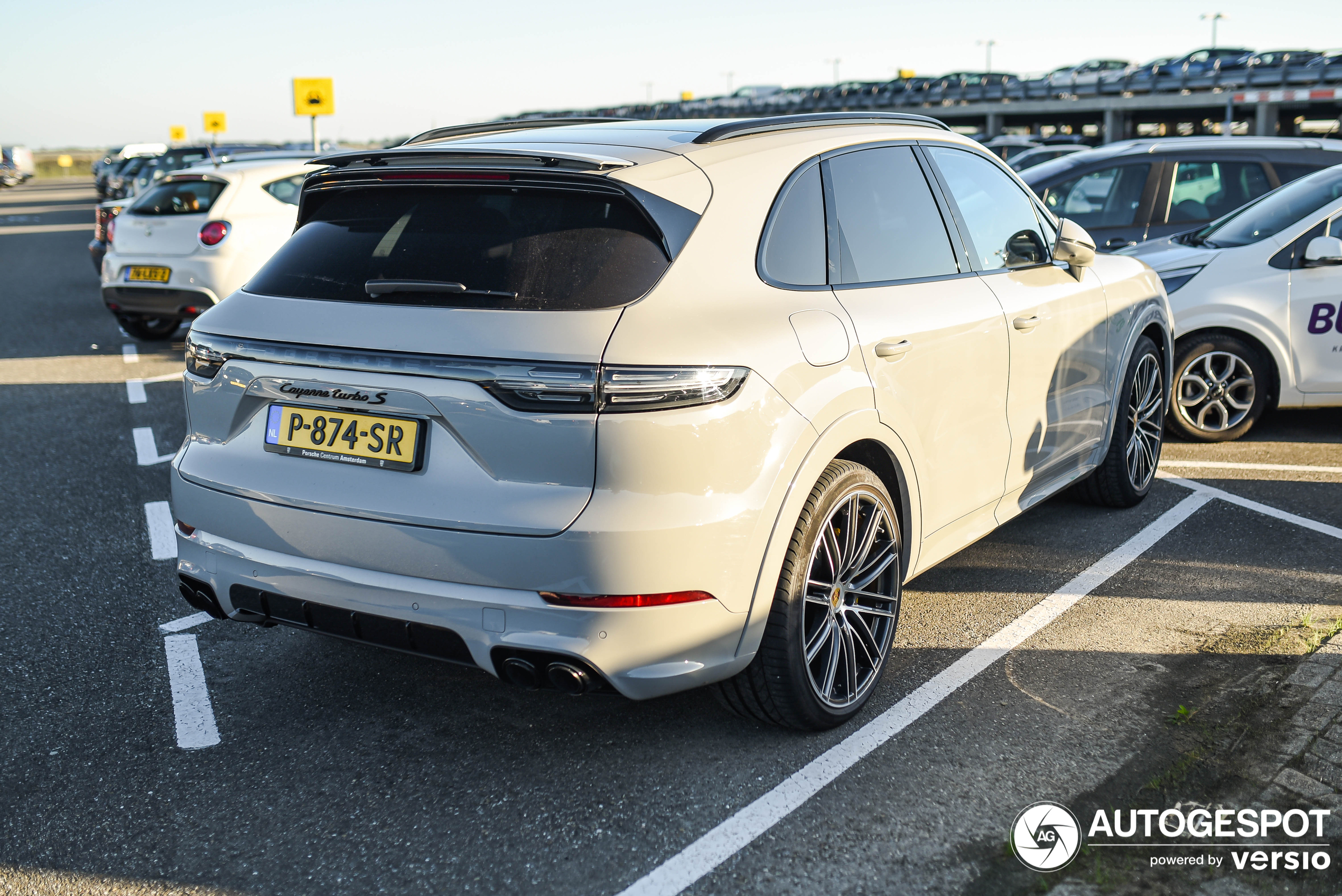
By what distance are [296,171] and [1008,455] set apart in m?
9.25

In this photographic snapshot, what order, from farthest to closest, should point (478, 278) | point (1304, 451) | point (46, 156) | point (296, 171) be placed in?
point (46, 156), point (296, 171), point (1304, 451), point (478, 278)

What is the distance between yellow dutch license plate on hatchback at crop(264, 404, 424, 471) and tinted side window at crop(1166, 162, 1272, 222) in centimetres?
774

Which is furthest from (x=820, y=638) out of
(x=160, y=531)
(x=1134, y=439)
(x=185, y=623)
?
(x=160, y=531)

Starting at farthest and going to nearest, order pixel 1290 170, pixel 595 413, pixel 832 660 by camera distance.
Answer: pixel 1290 170, pixel 832 660, pixel 595 413

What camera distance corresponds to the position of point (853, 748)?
10.9 ft

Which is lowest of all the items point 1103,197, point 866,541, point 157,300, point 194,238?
point 866,541

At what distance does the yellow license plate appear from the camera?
34.6ft

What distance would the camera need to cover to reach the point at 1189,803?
2.95 m

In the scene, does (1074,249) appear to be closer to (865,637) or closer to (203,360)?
(865,637)

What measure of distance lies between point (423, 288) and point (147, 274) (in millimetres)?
8932

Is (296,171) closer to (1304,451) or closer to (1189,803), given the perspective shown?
(1304,451)

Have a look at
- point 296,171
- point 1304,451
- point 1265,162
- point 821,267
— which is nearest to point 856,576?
point 821,267

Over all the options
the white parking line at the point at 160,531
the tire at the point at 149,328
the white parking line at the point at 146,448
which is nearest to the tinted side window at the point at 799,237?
the white parking line at the point at 160,531

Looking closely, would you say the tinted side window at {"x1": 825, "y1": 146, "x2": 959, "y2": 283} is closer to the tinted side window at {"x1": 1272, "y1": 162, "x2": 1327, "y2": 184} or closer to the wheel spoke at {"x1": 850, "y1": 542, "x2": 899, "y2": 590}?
the wheel spoke at {"x1": 850, "y1": 542, "x2": 899, "y2": 590}
